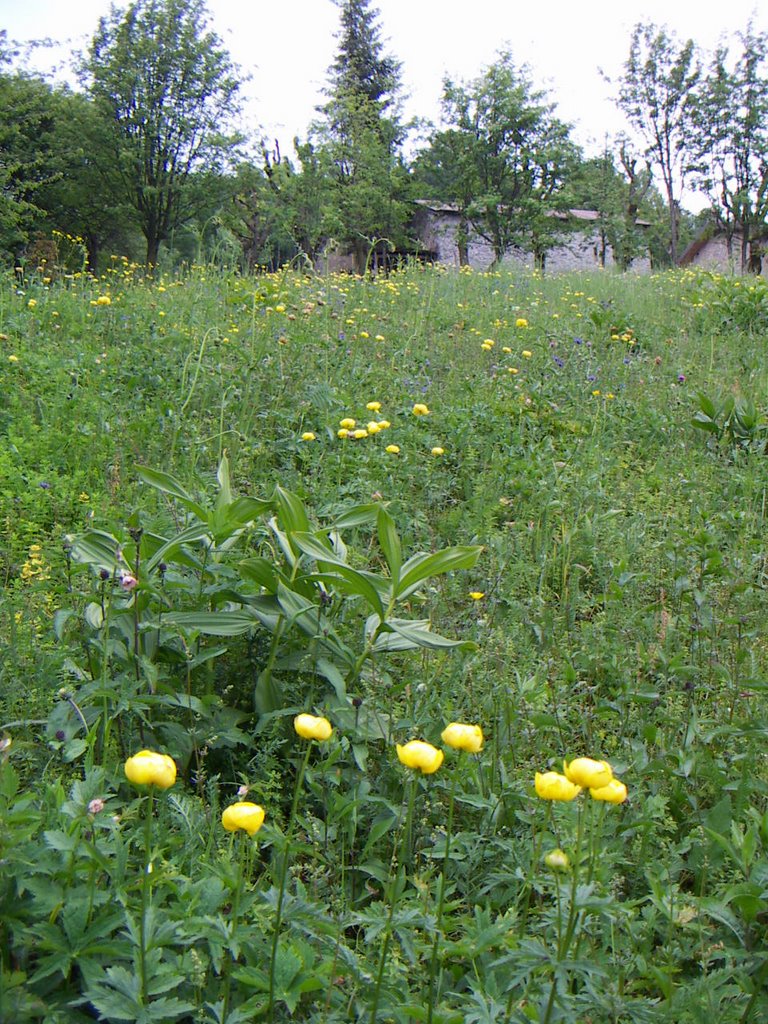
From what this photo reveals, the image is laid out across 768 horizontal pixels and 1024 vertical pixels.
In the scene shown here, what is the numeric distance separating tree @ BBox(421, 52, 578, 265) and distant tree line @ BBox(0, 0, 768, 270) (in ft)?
0.22

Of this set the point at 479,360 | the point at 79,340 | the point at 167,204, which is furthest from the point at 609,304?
the point at 167,204

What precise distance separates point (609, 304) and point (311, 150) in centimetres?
1988

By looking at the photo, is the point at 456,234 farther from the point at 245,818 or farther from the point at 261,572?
the point at 245,818

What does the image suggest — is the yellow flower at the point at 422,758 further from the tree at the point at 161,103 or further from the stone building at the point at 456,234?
the stone building at the point at 456,234

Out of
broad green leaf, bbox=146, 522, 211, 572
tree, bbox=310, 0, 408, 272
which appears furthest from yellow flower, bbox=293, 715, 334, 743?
tree, bbox=310, 0, 408, 272

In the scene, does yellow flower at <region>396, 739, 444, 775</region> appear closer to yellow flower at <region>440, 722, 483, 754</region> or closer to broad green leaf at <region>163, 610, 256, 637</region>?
yellow flower at <region>440, 722, 483, 754</region>

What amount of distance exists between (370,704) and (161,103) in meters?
28.1

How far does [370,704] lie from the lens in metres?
1.89

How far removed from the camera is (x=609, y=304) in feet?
22.1

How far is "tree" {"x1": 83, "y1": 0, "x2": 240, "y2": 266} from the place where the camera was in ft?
81.7

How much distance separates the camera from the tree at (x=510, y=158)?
3041 centimetres

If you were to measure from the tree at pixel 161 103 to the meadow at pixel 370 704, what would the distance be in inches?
920

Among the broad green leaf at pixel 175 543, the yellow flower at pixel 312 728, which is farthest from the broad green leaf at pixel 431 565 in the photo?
the yellow flower at pixel 312 728

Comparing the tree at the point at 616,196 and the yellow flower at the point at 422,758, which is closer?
the yellow flower at the point at 422,758
